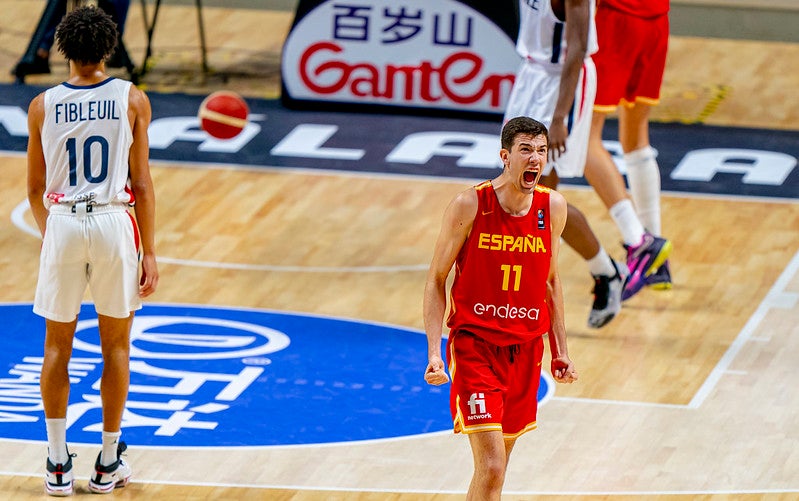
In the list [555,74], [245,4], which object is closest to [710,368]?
[555,74]

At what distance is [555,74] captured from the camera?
295 inches

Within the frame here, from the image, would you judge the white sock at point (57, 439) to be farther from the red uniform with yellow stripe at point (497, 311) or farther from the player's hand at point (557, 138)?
the player's hand at point (557, 138)

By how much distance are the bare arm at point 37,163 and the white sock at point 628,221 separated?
3172mm

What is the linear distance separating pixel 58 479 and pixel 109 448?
0.20 meters

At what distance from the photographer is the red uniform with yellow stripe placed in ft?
16.5

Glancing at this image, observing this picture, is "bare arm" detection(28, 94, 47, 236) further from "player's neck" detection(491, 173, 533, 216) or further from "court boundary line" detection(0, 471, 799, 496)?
"player's neck" detection(491, 173, 533, 216)

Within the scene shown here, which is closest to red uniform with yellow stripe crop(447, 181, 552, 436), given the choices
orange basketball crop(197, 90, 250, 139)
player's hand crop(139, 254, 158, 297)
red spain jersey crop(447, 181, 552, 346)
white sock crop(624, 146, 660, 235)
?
red spain jersey crop(447, 181, 552, 346)

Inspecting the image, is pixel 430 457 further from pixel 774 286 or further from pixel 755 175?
pixel 755 175

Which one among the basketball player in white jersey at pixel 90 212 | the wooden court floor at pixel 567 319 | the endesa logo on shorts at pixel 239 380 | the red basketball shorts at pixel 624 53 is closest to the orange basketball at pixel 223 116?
the wooden court floor at pixel 567 319

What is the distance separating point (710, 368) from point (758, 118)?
15.8 ft

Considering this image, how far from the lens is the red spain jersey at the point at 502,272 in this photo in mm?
5020

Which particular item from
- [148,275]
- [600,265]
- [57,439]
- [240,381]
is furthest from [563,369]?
[600,265]

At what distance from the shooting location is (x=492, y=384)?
16.6 feet

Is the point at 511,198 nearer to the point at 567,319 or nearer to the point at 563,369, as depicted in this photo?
the point at 563,369
